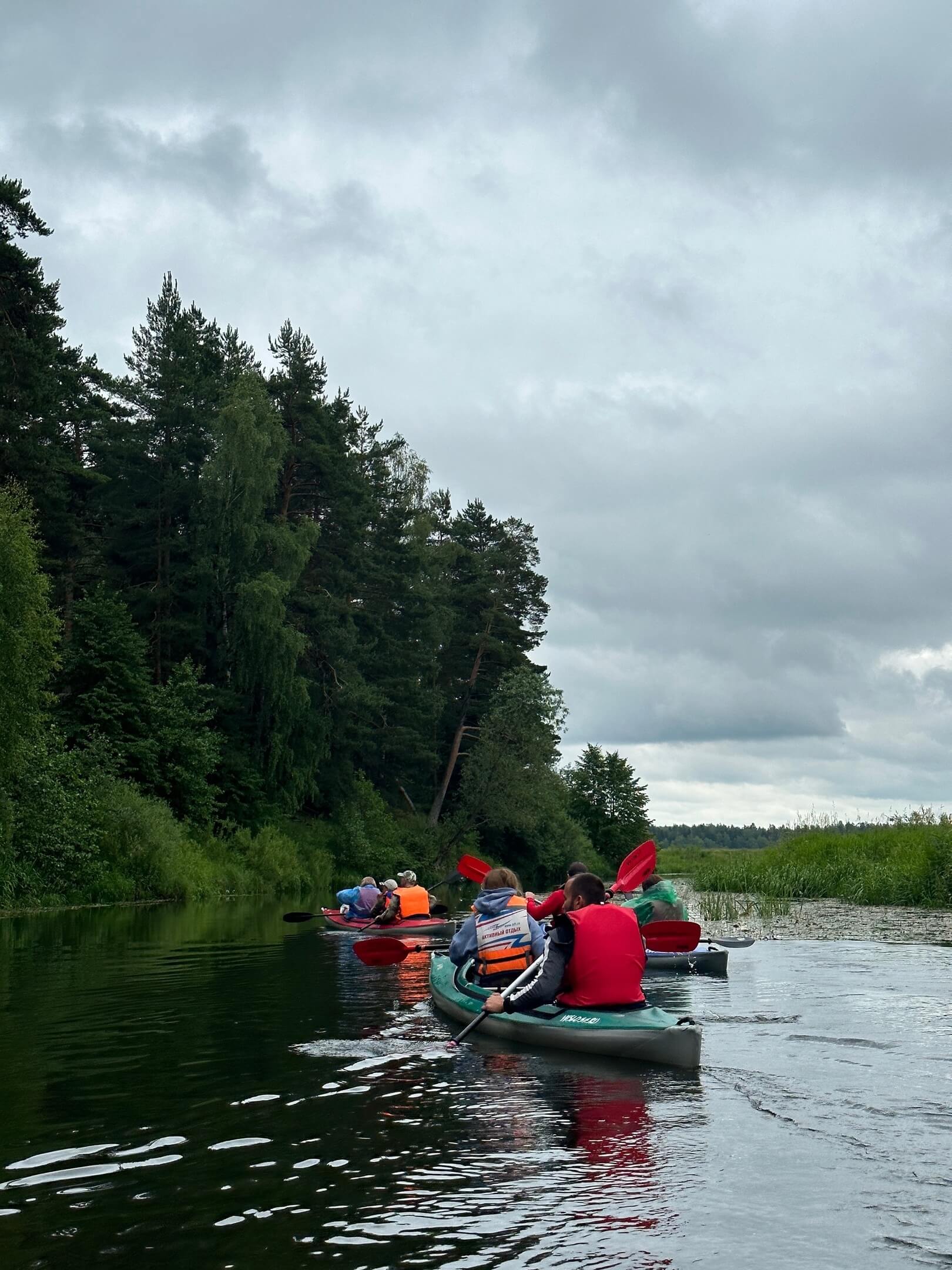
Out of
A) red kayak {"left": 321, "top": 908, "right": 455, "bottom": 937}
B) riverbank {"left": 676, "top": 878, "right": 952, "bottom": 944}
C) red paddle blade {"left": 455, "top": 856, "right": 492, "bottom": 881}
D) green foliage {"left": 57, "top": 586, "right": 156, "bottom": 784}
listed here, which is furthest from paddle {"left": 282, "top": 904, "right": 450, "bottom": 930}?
green foliage {"left": 57, "top": 586, "right": 156, "bottom": 784}

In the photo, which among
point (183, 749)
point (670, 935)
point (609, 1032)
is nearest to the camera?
point (609, 1032)

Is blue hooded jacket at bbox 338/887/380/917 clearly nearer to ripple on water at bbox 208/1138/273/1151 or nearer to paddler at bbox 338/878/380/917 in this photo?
paddler at bbox 338/878/380/917

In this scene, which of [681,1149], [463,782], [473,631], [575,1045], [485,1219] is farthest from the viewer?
[473,631]

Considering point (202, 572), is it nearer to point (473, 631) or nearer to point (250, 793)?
point (250, 793)

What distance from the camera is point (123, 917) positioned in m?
24.2

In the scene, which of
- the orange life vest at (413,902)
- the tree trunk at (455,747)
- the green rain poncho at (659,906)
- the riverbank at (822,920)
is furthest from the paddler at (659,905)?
the tree trunk at (455,747)

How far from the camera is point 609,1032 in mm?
9398

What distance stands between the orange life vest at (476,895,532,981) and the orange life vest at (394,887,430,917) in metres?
9.03

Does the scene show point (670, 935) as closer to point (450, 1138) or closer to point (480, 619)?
point (450, 1138)

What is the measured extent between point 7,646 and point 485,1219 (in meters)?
20.9

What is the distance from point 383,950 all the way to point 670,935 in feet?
13.2

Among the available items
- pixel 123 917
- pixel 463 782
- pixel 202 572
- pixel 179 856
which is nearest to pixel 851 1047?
pixel 123 917

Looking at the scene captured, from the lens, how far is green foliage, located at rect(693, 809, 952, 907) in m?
25.9

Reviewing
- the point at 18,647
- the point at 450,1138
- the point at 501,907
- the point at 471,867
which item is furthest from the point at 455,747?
the point at 450,1138
